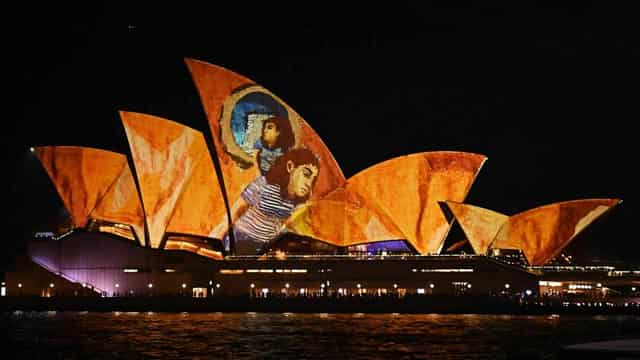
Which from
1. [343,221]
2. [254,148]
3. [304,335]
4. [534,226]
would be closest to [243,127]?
[254,148]

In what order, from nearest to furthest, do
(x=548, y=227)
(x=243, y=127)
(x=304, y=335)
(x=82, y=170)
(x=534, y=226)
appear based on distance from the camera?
(x=304, y=335), (x=548, y=227), (x=534, y=226), (x=243, y=127), (x=82, y=170)

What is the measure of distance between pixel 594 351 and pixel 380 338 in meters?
13.5

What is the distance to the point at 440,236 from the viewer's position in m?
64.3

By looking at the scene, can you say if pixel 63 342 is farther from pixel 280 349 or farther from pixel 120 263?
pixel 120 263

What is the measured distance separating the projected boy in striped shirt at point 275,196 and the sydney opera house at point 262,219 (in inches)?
3.4

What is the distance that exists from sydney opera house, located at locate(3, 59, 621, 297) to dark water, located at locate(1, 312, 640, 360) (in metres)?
9.62

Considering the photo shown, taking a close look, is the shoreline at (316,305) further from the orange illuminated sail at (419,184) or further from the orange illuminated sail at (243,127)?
the orange illuminated sail at (243,127)

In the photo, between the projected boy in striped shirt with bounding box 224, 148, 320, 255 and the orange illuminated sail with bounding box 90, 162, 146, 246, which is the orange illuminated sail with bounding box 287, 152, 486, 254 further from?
the orange illuminated sail with bounding box 90, 162, 146, 246

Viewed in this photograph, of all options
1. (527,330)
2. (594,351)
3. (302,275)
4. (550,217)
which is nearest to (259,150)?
(302,275)

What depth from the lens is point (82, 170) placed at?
6425 cm

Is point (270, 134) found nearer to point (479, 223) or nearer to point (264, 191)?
point (264, 191)

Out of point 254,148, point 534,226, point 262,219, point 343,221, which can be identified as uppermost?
point 254,148

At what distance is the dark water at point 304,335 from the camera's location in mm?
32469

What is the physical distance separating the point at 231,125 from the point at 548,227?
19651mm
